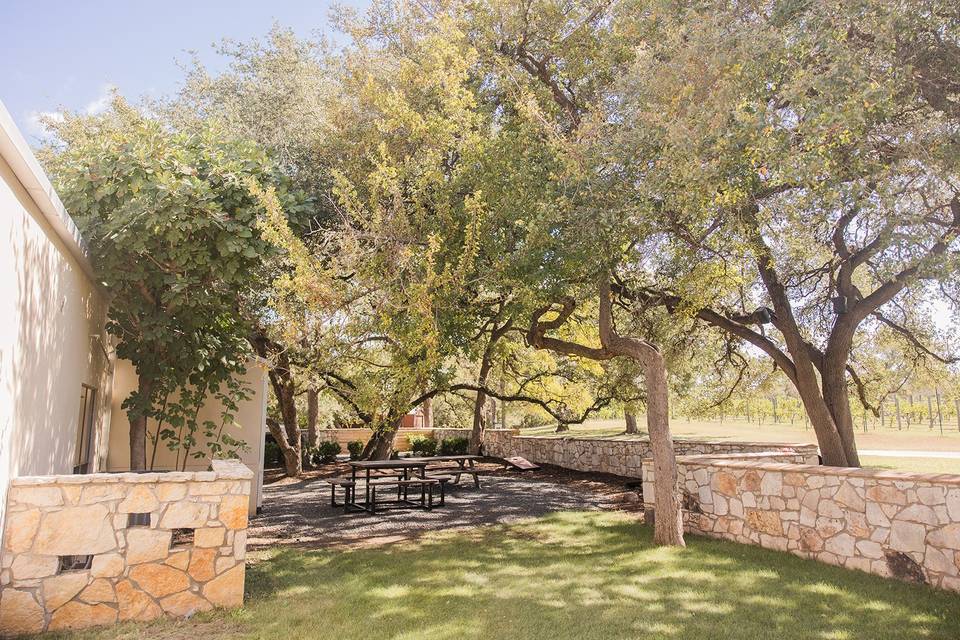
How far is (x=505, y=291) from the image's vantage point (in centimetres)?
934

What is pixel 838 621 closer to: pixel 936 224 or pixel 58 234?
pixel 936 224

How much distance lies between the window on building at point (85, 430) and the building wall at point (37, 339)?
18.3 inches

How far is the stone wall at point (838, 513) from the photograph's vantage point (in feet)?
20.2

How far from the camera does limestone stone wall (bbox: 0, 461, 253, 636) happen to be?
521 centimetres

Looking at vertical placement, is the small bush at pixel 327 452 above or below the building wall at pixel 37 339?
below

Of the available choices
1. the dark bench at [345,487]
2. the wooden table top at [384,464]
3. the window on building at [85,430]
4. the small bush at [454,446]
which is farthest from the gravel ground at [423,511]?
the small bush at [454,446]

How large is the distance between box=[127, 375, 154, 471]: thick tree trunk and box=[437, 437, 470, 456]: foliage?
50.2 feet

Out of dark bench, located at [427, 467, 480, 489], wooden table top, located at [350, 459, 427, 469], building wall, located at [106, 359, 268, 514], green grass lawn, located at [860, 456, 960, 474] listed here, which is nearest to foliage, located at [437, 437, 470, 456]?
dark bench, located at [427, 467, 480, 489]

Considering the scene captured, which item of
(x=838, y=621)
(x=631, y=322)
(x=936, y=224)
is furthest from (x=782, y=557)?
(x=631, y=322)

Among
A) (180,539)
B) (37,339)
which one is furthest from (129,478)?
(37,339)

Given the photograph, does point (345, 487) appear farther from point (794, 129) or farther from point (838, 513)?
point (794, 129)

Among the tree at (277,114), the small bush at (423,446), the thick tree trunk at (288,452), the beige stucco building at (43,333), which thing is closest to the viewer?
the beige stucco building at (43,333)

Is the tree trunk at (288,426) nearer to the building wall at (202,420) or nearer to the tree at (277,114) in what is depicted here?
the tree at (277,114)

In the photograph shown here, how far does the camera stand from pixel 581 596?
6.21 m
